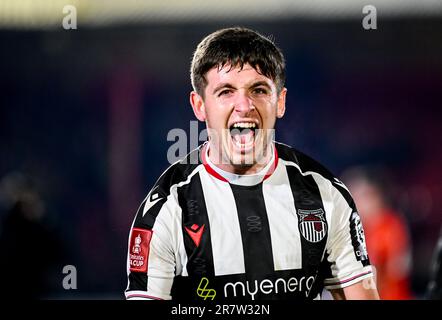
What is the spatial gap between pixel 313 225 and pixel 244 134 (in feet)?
1.38

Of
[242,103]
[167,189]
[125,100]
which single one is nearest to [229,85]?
[242,103]

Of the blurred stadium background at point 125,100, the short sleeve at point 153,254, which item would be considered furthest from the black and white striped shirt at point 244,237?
the blurred stadium background at point 125,100

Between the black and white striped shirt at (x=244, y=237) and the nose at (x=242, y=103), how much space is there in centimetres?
22

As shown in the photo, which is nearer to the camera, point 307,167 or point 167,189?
point 167,189

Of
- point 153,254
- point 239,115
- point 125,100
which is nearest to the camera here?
point 153,254

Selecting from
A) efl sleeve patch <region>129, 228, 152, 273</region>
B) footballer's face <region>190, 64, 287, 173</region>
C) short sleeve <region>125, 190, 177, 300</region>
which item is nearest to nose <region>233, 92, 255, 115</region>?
footballer's face <region>190, 64, 287, 173</region>

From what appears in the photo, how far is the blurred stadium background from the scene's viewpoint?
3.20 metres

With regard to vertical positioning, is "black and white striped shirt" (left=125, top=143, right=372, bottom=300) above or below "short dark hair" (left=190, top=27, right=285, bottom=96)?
below

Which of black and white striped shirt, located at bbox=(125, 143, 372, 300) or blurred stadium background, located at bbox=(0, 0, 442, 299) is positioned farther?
blurred stadium background, located at bbox=(0, 0, 442, 299)

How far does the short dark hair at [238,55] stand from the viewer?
7.32ft

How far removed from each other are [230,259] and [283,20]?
1703 mm

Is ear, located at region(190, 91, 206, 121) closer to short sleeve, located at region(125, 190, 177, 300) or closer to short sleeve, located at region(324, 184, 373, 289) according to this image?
short sleeve, located at region(125, 190, 177, 300)

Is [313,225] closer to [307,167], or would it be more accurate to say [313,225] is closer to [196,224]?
[307,167]

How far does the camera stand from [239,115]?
7.42ft
